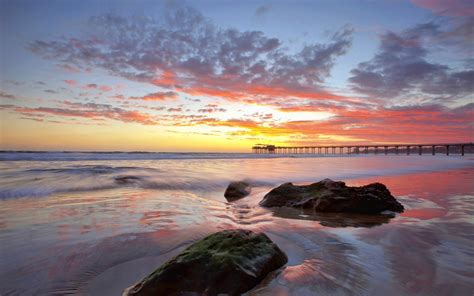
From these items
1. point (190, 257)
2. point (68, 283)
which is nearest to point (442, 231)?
point (190, 257)

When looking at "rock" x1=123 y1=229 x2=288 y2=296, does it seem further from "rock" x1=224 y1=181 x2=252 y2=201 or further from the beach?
"rock" x1=224 y1=181 x2=252 y2=201

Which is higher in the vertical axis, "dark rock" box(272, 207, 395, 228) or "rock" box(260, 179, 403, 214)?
"rock" box(260, 179, 403, 214)

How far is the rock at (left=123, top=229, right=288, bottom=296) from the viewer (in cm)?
239

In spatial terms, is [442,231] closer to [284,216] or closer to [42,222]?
[284,216]

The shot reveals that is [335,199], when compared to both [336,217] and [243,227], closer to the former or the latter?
[336,217]

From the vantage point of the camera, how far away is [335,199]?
599 cm

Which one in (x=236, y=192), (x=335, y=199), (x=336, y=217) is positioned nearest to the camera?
(x=336, y=217)

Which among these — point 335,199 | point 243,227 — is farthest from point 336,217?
point 243,227

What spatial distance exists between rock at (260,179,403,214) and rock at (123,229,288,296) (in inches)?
135

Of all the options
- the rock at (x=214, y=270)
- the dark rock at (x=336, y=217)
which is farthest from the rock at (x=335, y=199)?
the rock at (x=214, y=270)

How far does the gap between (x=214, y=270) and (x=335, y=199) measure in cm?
417

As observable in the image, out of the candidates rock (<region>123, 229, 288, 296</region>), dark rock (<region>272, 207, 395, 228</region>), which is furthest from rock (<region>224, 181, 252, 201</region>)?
rock (<region>123, 229, 288, 296</region>)

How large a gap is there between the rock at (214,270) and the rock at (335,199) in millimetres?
3422

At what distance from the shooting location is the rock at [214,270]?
2389 mm
